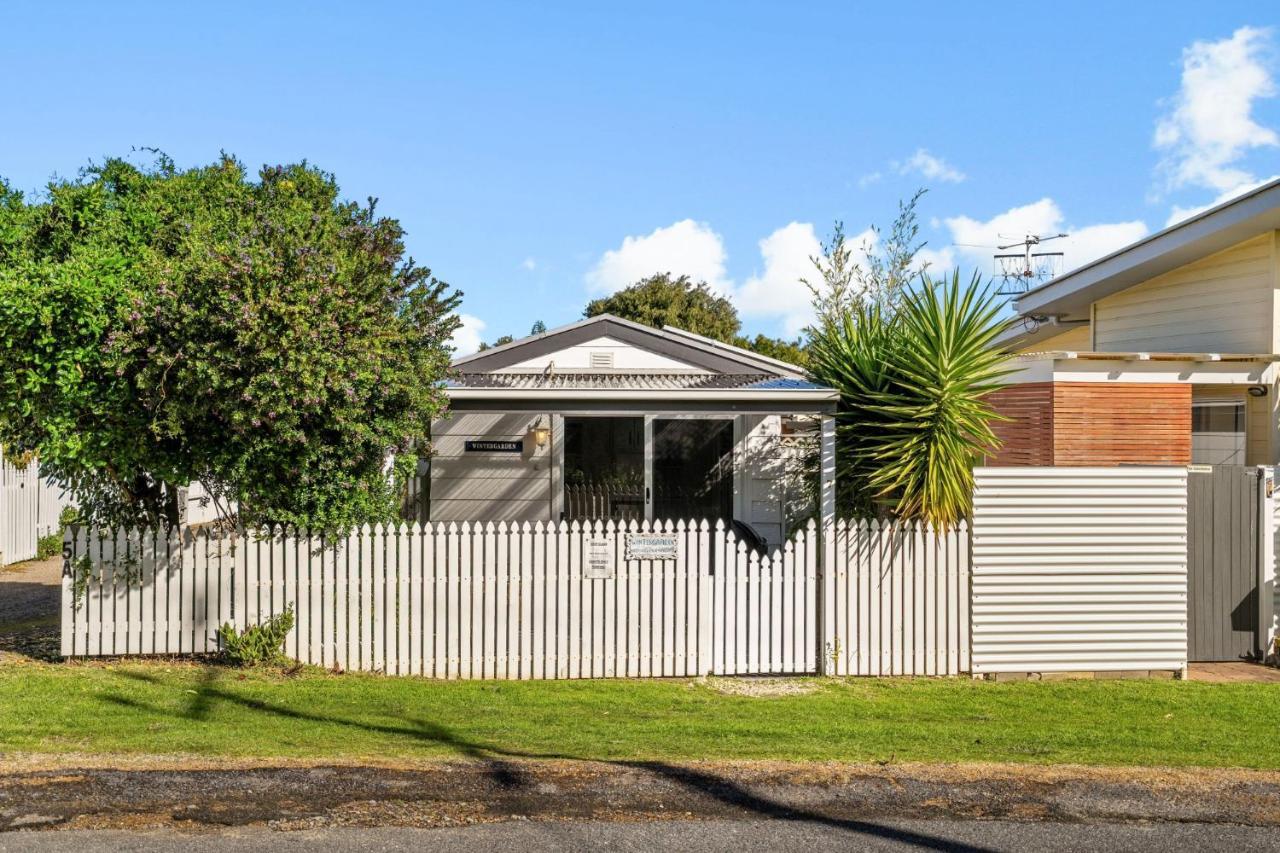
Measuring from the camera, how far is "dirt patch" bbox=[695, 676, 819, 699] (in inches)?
365

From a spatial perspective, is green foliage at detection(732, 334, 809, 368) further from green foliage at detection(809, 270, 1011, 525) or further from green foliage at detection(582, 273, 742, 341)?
green foliage at detection(809, 270, 1011, 525)

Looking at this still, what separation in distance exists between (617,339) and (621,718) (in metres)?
7.74

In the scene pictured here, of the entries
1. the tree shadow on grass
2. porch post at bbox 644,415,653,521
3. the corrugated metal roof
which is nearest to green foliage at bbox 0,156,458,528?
the corrugated metal roof

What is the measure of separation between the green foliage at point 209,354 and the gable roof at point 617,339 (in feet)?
14.7

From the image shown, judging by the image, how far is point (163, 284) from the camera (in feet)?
28.6

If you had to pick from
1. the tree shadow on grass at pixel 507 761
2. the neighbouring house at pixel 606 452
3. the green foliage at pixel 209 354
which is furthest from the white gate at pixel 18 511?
the tree shadow on grass at pixel 507 761

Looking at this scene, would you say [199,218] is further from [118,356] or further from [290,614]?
[290,614]

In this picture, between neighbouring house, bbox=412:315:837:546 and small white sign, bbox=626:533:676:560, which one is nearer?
small white sign, bbox=626:533:676:560

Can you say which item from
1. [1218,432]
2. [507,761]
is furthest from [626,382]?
[1218,432]

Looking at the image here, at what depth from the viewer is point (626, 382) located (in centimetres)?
1195

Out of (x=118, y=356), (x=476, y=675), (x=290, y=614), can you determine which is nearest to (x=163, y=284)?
(x=118, y=356)

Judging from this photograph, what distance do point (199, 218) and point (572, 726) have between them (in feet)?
19.0

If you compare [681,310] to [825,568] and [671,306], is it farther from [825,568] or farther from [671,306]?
[825,568]

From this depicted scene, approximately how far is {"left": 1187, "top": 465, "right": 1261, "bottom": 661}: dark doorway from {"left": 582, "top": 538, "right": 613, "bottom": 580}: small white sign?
5670 mm
